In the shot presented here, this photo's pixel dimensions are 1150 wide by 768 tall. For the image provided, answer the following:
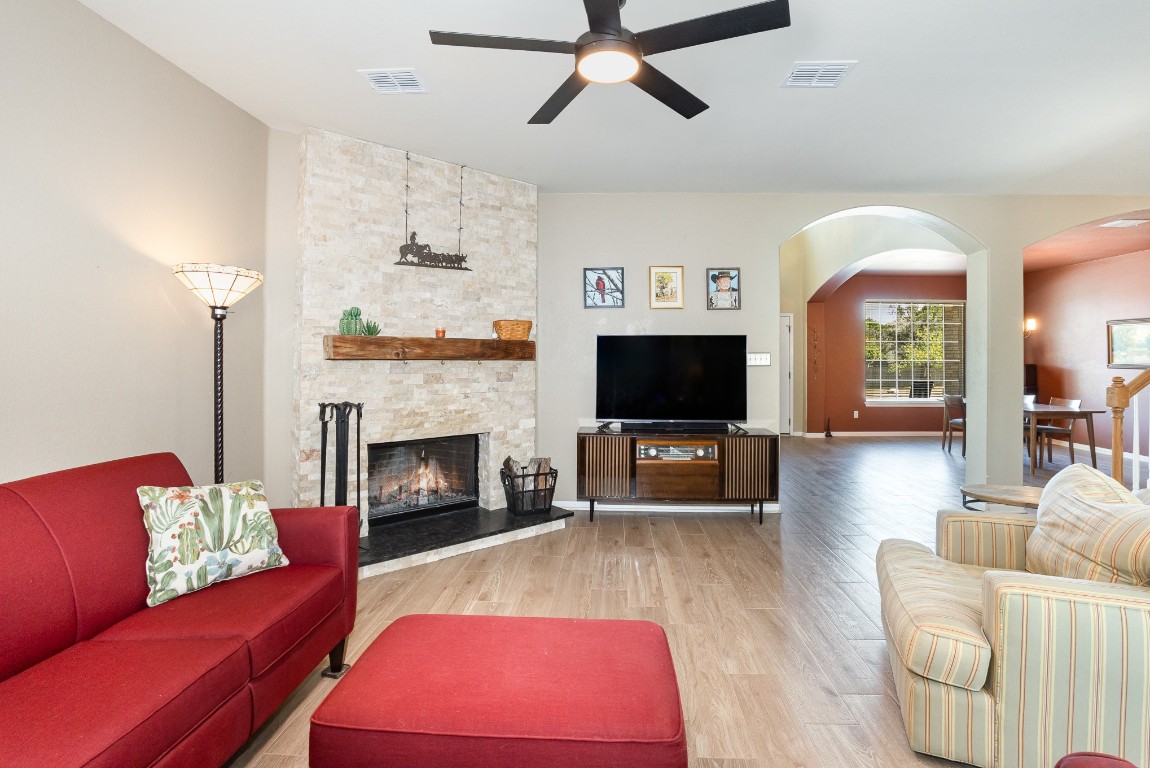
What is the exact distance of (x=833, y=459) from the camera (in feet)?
25.0

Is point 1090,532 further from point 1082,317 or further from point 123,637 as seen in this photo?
point 1082,317

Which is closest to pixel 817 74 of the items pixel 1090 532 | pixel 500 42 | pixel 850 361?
pixel 500 42

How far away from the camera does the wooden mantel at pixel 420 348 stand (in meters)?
3.56

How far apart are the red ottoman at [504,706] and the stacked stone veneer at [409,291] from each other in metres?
2.36

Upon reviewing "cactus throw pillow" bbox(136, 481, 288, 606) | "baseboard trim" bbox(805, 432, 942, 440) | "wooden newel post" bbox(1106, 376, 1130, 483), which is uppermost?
"wooden newel post" bbox(1106, 376, 1130, 483)

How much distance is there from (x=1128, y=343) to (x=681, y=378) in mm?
6988

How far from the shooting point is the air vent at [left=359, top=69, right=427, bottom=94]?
292 centimetres

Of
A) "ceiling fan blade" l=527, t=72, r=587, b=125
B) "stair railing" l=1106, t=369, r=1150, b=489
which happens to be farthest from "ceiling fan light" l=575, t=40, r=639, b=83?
"stair railing" l=1106, t=369, r=1150, b=489

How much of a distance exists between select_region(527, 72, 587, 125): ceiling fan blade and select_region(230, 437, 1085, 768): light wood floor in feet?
7.93

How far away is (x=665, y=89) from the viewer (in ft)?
7.54

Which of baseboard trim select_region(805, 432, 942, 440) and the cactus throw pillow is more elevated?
the cactus throw pillow

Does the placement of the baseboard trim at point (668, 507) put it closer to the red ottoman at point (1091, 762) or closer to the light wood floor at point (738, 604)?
the light wood floor at point (738, 604)

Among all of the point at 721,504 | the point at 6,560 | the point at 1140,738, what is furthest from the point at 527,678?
the point at 721,504

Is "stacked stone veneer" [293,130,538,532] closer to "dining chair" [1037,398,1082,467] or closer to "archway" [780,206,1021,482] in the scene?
"archway" [780,206,1021,482]
